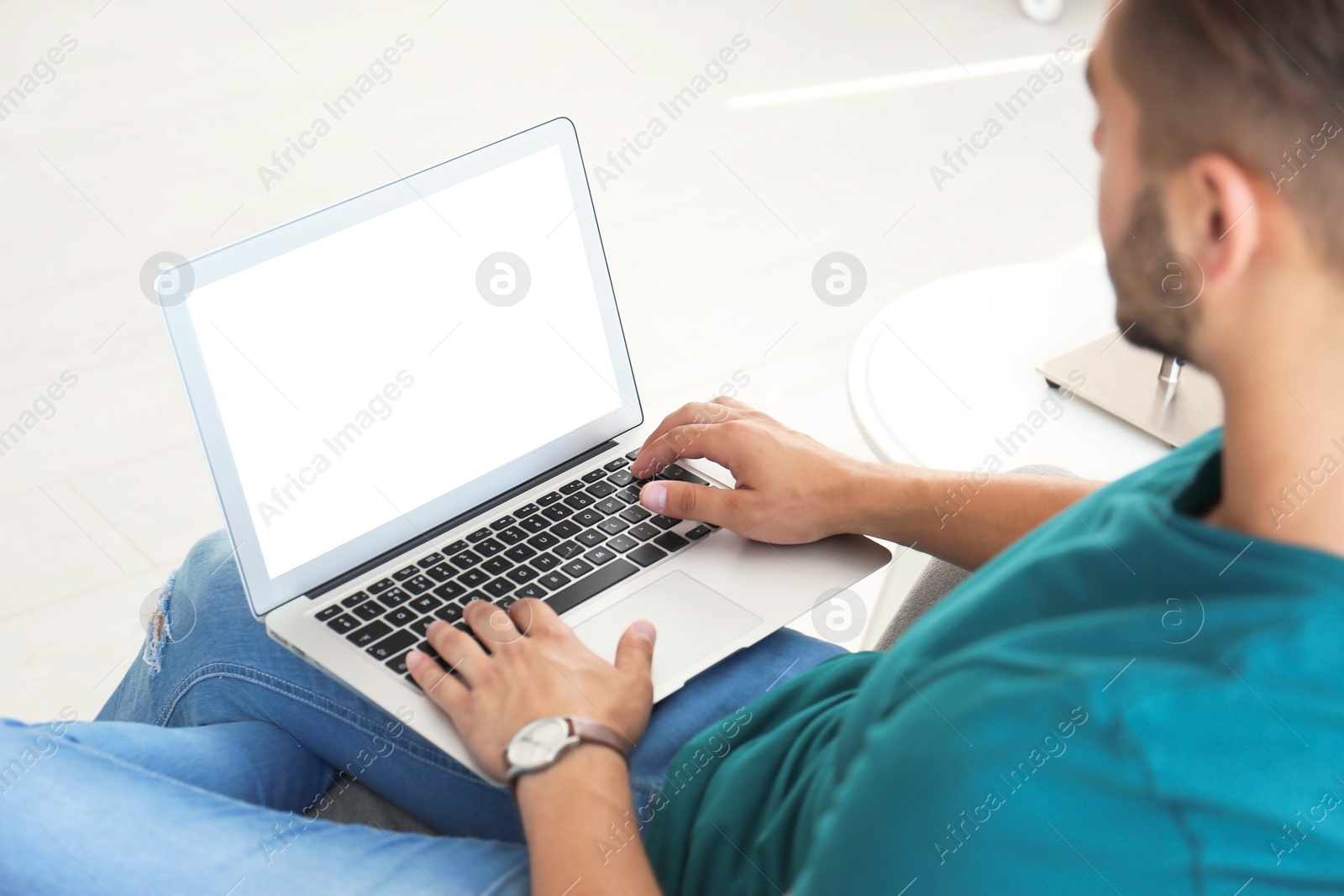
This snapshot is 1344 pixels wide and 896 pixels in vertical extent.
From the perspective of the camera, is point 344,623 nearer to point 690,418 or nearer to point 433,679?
point 433,679

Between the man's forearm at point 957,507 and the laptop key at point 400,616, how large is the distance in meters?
0.39

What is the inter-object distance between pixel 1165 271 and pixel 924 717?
0.85ft

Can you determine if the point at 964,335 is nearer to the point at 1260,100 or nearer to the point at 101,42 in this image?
the point at 1260,100

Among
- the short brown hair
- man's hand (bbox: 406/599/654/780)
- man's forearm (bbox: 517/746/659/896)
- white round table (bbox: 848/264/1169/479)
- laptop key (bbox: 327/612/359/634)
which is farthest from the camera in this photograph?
white round table (bbox: 848/264/1169/479)

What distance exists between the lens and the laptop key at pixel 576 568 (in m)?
1.08

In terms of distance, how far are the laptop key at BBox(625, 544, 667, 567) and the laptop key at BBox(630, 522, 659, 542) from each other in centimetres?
1

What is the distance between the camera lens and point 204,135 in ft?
10.5

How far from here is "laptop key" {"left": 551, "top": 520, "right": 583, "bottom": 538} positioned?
3.66 ft

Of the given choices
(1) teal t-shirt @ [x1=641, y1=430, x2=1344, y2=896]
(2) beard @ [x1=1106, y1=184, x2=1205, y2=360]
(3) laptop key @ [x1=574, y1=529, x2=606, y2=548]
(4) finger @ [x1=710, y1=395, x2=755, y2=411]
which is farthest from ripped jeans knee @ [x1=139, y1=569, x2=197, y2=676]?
(2) beard @ [x1=1106, y1=184, x2=1205, y2=360]

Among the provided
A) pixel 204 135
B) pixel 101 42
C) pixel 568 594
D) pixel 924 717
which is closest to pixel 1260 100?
pixel 924 717

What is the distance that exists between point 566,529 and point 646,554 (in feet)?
0.26

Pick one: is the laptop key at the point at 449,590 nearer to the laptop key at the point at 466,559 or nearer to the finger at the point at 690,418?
the laptop key at the point at 466,559

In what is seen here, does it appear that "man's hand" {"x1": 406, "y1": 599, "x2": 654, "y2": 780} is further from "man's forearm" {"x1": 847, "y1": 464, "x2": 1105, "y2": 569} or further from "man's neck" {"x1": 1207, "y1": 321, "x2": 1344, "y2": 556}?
"man's neck" {"x1": 1207, "y1": 321, "x2": 1344, "y2": 556}

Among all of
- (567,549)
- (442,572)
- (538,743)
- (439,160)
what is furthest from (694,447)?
(439,160)
